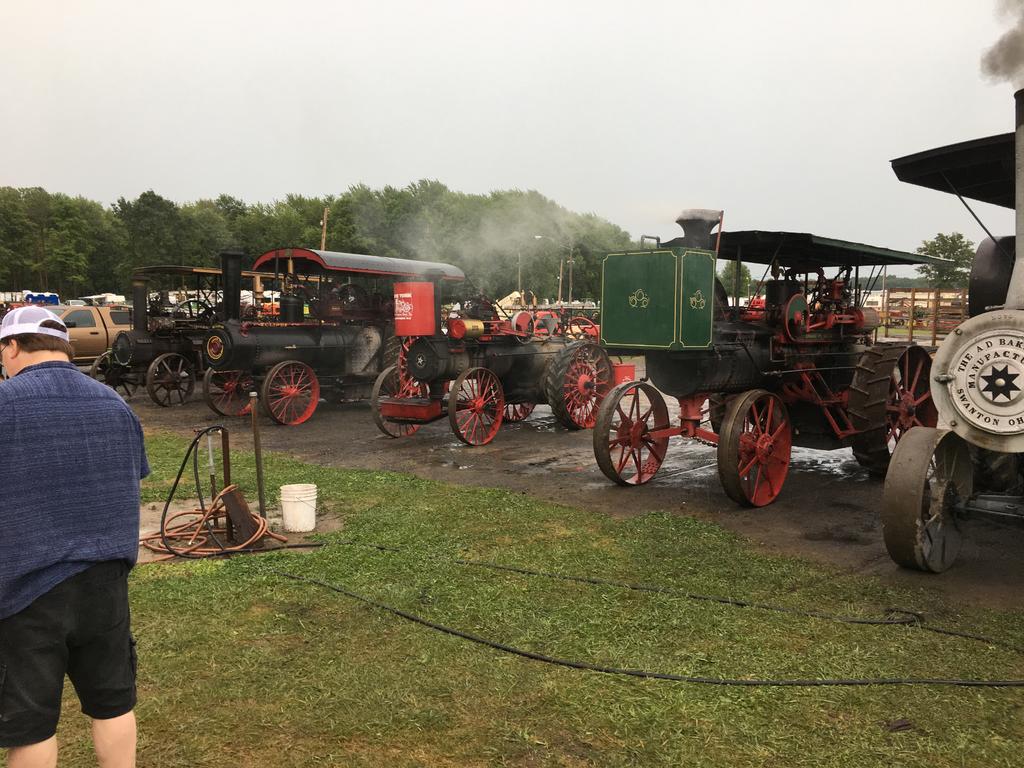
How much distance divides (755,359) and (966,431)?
2909mm

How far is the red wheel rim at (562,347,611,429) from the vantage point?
10172mm

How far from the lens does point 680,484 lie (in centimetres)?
727

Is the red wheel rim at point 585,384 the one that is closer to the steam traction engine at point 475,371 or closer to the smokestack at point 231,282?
the steam traction engine at point 475,371

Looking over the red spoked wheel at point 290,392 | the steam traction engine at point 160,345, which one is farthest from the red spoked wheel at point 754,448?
the steam traction engine at point 160,345

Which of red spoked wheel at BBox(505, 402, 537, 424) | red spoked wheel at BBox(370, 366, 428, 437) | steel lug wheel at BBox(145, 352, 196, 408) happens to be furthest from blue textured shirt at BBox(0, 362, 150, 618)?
steel lug wheel at BBox(145, 352, 196, 408)

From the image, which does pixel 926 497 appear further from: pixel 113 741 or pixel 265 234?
pixel 265 234

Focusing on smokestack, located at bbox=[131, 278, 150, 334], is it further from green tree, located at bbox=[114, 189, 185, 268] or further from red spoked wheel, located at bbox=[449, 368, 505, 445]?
green tree, located at bbox=[114, 189, 185, 268]

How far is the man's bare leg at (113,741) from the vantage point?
7.35 feet

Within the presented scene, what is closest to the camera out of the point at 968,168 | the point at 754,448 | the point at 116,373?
the point at 968,168

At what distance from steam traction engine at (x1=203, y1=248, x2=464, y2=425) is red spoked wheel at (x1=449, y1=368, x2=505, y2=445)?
2757mm

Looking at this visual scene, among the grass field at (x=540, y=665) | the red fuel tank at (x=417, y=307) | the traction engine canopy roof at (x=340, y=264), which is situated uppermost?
the traction engine canopy roof at (x=340, y=264)

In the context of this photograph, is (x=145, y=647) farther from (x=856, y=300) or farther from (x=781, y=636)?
(x=856, y=300)

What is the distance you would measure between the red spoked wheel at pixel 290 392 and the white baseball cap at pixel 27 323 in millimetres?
9022

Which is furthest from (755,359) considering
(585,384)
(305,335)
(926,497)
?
(305,335)
